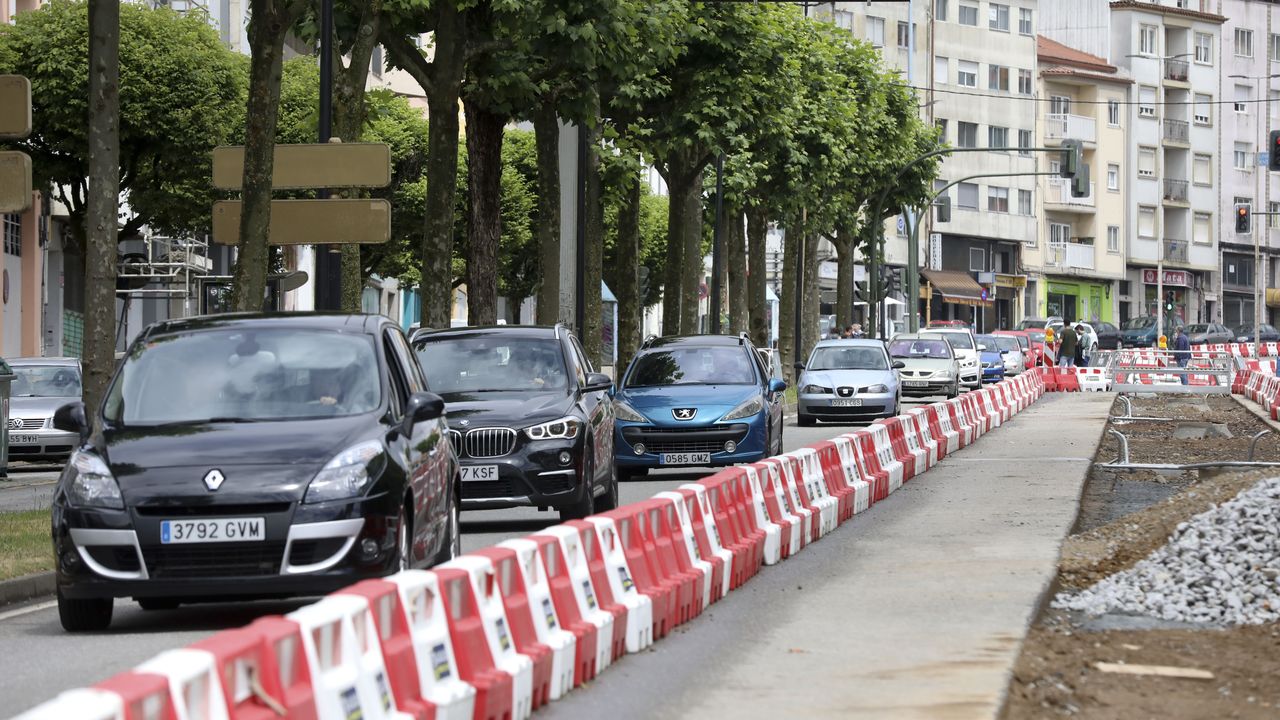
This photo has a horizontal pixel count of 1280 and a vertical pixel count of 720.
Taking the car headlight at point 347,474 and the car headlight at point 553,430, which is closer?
the car headlight at point 347,474

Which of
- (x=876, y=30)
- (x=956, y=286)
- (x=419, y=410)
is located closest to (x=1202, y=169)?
(x=956, y=286)

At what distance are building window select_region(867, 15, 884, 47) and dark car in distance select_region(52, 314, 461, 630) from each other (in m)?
91.7

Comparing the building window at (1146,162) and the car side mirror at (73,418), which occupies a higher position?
the building window at (1146,162)

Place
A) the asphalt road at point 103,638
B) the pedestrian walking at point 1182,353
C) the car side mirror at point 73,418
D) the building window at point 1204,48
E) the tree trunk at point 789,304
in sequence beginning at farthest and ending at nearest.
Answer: the building window at point 1204,48 → the pedestrian walking at point 1182,353 → the tree trunk at point 789,304 → the car side mirror at point 73,418 → the asphalt road at point 103,638

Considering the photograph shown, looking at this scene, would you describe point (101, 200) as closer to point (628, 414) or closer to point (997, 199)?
point (628, 414)

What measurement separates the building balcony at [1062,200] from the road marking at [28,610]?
98219 mm

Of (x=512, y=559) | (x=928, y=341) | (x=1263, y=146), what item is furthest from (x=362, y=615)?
(x=1263, y=146)

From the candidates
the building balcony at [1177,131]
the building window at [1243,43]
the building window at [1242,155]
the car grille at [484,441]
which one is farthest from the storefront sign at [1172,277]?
the car grille at [484,441]

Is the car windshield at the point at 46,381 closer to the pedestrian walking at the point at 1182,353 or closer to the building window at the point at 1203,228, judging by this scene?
the pedestrian walking at the point at 1182,353

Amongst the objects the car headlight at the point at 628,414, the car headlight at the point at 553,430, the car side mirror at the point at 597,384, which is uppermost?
the car side mirror at the point at 597,384

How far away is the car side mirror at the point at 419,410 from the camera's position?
11.6 m

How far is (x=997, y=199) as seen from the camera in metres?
106

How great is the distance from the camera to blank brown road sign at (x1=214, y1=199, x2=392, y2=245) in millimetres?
22219

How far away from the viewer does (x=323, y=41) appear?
2366 cm
